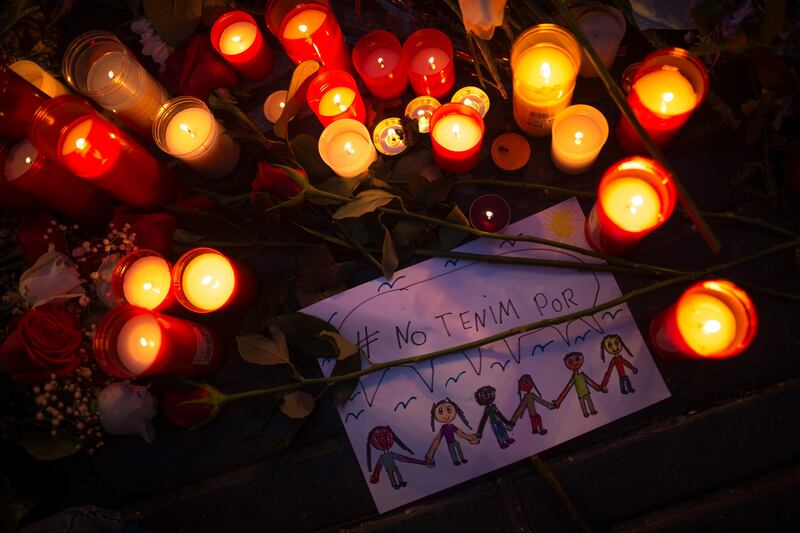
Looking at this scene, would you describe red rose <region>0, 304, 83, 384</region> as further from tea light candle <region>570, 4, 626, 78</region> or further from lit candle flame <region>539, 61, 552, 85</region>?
tea light candle <region>570, 4, 626, 78</region>

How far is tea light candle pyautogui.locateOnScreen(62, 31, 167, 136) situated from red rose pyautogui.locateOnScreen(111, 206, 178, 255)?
8.3 inches

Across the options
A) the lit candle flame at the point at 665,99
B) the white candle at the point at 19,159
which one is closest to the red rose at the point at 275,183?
the white candle at the point at 19,159

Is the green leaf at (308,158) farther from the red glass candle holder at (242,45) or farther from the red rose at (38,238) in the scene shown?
the red rose at (38,238)

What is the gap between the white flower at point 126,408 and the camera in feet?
3.16

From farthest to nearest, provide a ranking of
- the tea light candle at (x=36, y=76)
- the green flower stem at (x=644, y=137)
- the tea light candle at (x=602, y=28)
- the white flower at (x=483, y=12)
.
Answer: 1. the tea light candle at (x=36, y=76)
2. the tea light candle at (x=602, y=28)
3. the white flower at (x=483, y=12)
4. the green flower stem at (x=644, y=137)

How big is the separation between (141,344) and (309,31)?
71 cm

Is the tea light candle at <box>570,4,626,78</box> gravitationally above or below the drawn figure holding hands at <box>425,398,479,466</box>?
above

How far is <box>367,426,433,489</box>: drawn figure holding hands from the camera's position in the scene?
96 cm

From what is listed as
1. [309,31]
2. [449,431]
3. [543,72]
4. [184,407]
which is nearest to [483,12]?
[543,72]

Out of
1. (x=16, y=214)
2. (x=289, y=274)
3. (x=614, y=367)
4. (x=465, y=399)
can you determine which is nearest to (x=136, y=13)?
(x=16, y=214)

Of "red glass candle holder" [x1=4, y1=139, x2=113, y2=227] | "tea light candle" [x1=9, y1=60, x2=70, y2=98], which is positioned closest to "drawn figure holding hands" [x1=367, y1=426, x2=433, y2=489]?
"red glass candle holder" [x1=4, y1=139, x2=113, y2=227]

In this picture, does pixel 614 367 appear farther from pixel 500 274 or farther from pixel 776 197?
pixel 776 197

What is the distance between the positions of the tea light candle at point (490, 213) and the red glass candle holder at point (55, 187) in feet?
2.63

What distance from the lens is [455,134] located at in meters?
0.98
